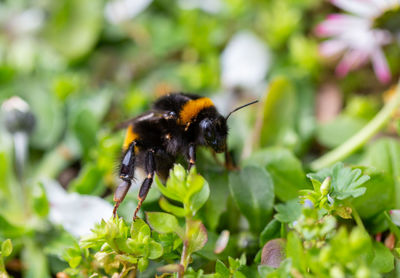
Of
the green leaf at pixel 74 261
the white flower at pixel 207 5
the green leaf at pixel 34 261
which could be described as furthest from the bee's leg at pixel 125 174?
the white flower at pixel 207 5

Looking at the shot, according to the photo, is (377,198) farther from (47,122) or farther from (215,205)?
(47,122)

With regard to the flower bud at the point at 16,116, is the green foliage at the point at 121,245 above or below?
below

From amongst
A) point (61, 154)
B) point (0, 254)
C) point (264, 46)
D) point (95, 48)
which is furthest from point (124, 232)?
point (95, 48)

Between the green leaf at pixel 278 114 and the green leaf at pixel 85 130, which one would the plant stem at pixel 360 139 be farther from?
the green leaf at pixel 85 130

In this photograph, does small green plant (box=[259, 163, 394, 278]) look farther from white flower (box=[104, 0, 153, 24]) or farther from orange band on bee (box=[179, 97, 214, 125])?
white flower (box=[104, 0, 153, 24])

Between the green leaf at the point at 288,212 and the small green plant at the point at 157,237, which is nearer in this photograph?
the small green plant at the point at 157,237

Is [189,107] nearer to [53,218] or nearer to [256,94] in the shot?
[53,218]

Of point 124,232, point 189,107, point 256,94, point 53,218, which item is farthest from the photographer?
point 256,94
